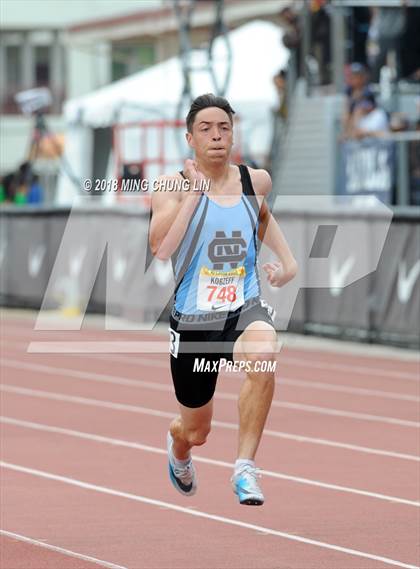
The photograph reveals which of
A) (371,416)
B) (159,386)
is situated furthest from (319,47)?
(371,416)

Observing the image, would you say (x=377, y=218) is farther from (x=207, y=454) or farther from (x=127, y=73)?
(x=127, y=73)

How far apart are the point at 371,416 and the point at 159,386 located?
294 cm

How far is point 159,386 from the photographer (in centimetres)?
1552

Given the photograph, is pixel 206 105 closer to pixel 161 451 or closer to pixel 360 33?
pixel 161 451

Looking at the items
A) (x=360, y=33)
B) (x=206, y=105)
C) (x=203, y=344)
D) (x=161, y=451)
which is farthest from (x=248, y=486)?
(x=360, y=33)

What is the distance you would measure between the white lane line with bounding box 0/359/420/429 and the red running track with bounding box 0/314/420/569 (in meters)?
0.02

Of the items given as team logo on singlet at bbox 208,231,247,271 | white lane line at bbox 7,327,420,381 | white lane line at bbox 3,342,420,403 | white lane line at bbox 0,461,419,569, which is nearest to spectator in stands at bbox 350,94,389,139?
white lane line at bbox 7,327,420,381

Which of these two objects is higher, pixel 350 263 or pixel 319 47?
pixel 319 47

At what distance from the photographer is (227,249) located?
729 centimetres

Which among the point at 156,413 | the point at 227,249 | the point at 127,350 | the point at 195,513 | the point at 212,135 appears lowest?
the point at 127,350

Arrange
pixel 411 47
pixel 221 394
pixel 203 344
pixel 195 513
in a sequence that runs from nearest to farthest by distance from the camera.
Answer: pixel 203 344 → pixel 195 513 → pixel 221 394 → pixel 411 47

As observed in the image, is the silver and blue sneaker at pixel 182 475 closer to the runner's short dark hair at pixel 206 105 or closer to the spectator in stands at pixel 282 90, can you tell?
the runner's short dark hair at pixel 206 105

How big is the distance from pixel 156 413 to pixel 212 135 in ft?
21.2

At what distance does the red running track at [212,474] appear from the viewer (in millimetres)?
7820
